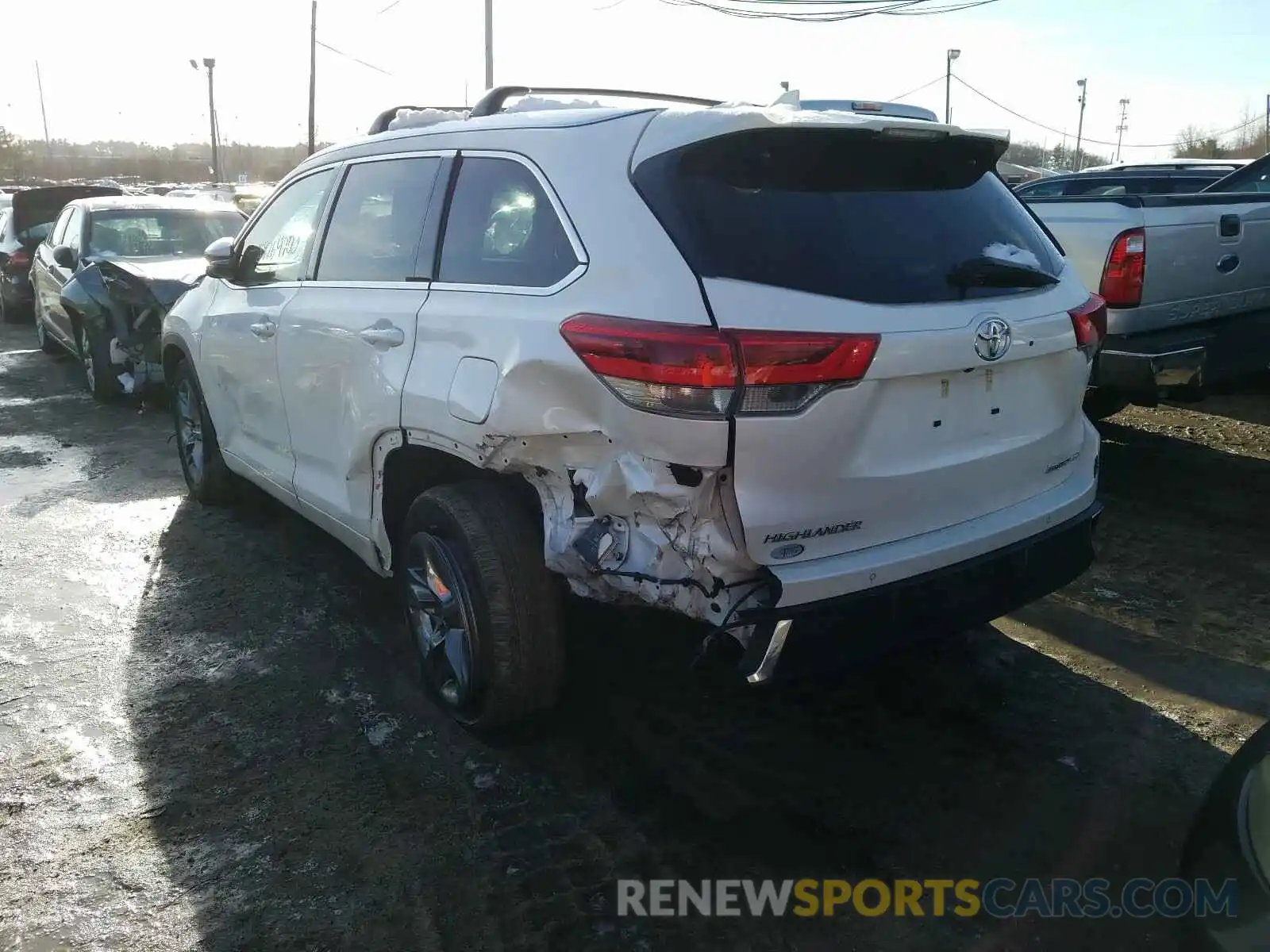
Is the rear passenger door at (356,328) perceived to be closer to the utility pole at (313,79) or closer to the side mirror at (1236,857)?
the side mirror at (1236,857)

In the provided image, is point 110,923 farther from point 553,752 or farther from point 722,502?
point 722,502

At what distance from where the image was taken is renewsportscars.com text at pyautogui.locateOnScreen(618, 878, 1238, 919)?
2553 mm

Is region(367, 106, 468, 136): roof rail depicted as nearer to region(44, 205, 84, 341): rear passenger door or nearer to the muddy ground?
the muddy ground

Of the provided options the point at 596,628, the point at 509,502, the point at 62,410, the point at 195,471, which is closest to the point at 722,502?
the point at 509,502

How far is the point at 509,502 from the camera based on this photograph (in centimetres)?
314

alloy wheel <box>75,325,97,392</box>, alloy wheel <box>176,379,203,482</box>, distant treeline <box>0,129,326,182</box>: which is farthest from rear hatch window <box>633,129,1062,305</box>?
distant treeline <box>0,129,326,182</box>

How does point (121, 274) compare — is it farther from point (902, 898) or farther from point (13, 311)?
point (902, 898)

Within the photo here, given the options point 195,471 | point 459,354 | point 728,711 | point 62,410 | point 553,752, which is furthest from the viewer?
point 62,410

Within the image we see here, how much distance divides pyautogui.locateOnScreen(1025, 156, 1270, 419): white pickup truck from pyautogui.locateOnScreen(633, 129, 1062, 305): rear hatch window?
8.14 ft

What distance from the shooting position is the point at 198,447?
18.7 ft

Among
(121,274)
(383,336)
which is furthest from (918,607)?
(121,274)

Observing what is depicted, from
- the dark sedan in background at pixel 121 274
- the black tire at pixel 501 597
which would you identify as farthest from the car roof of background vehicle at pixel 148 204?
the black tire at pixel 501 597

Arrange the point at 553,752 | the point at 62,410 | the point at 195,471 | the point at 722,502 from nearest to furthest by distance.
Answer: the point at 722,502 → the point at 553,752 → the point at 195,471 → the point at 62,410

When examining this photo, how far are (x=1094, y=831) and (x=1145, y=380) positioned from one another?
2.81 meters
